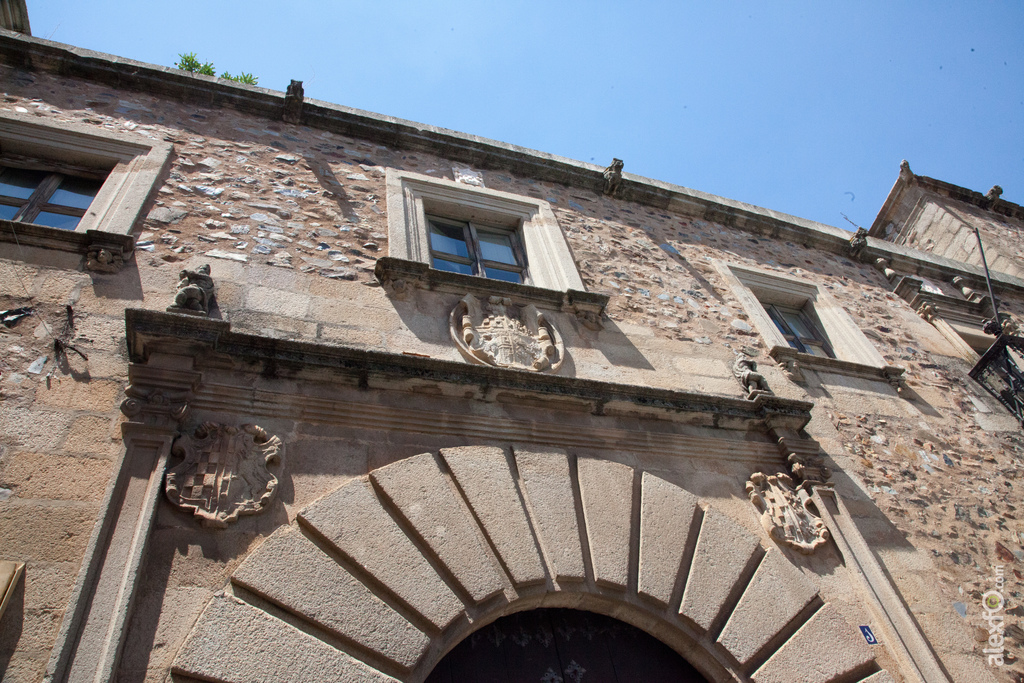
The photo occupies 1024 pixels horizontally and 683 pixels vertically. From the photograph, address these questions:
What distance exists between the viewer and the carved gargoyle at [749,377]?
445 centimetres

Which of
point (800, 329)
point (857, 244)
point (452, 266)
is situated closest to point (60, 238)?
point (452, 266)

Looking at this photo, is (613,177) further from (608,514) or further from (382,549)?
(382,549)

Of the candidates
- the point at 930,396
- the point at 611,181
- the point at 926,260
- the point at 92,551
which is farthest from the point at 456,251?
the point at 926,260

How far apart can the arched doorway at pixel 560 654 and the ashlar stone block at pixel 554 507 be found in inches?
13.8

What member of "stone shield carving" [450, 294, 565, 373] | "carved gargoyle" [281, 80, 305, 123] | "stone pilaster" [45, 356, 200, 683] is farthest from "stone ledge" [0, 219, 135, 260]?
"carved gargoyle" [281, 80, 305, 123]

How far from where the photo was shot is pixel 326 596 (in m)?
2.52

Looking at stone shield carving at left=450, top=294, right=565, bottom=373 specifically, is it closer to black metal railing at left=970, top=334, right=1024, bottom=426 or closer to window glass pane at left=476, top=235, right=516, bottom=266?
window glass pane at left=476, top=235, right=516, bottom=266

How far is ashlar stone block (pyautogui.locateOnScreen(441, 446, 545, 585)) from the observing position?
2.97 metres

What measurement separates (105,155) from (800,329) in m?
6.07

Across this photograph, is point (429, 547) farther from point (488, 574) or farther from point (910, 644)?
point (910, 644)

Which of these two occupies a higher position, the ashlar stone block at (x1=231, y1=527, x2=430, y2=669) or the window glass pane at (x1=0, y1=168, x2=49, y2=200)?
the window glass pane at (x1=0, y1=168, x2=49, y2=200)

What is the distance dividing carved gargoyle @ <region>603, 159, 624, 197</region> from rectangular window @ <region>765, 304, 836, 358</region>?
6.41 feet

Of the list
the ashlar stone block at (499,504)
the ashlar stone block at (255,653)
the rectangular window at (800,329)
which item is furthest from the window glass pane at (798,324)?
the ashlar stone block at (255,653)

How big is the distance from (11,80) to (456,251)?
11.7 ft
